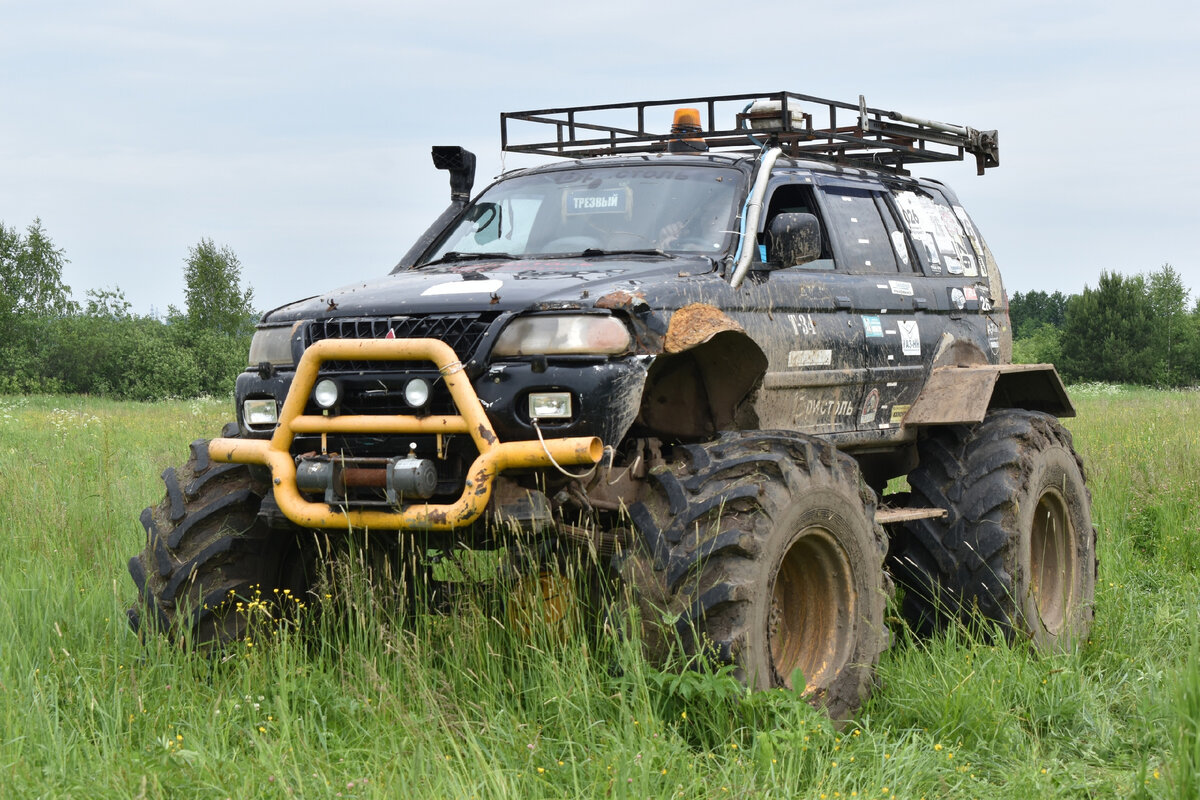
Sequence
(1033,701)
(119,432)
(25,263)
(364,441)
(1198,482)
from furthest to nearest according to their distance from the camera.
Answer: (25,263)
(119,432)
(1198,482)
(1033,701)
(364,441)

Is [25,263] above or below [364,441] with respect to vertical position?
above

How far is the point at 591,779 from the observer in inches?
161

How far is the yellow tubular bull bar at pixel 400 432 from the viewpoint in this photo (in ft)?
15.1

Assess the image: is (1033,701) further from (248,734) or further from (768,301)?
(248,734)

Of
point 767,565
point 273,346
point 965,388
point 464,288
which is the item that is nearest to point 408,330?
point 464,288

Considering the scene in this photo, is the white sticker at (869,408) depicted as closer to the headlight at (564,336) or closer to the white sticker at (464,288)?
the headlight at (564,336)

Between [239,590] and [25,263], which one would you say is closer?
[239,590]

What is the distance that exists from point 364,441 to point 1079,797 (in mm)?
2888

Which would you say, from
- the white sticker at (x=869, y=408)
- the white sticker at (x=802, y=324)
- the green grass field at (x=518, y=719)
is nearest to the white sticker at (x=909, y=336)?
the white sticker at (x=869, y=408)

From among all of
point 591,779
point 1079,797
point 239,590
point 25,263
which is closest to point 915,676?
point 1079,797

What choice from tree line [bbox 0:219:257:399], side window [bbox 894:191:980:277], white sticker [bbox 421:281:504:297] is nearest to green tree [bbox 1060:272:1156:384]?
tree line [bbox 0:219:257:399]

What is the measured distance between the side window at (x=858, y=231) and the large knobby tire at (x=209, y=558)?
3.13 metres

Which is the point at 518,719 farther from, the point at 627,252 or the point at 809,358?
the point at 809,358

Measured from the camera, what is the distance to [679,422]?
18.9 feet
